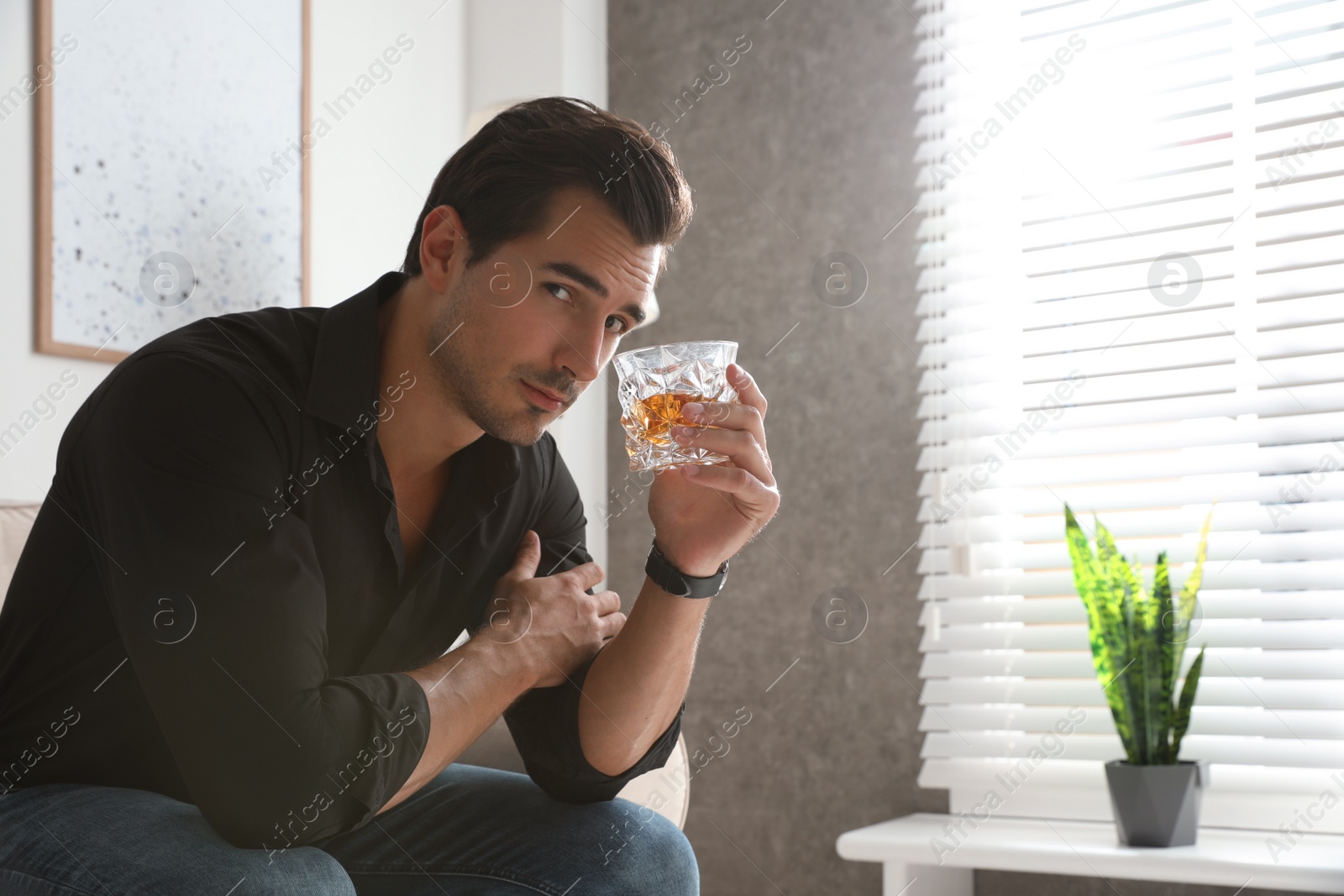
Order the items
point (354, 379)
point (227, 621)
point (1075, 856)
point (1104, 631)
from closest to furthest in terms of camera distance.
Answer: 1. point (227, 621)
2. point (354, 379)
3. point (1075, 856)
4. point (1104, 631)

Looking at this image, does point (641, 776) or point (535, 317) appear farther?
point (641, 776)

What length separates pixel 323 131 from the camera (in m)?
2.32

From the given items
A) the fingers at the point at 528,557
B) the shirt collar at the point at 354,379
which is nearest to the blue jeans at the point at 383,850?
the fingers at the point at 528,557

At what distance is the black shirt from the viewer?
955 mm

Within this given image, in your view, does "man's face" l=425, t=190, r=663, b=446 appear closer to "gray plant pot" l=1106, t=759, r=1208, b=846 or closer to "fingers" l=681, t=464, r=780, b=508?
"fingers" l=681, t=464, r=780, b=508

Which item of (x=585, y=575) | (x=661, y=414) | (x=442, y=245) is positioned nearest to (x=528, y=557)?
(x=585, y=575)

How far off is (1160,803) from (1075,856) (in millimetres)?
176

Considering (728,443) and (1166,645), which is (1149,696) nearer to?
(1166,645)

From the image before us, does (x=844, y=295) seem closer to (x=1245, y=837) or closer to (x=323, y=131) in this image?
(x=323, y=131)

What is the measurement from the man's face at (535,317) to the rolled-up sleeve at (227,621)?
1.03ft

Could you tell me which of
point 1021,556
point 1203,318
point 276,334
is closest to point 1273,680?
point 1021,556

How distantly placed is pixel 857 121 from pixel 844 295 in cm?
43

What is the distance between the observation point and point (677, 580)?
1319mm

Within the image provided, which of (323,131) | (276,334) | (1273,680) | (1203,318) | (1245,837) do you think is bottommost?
(1245,837)
